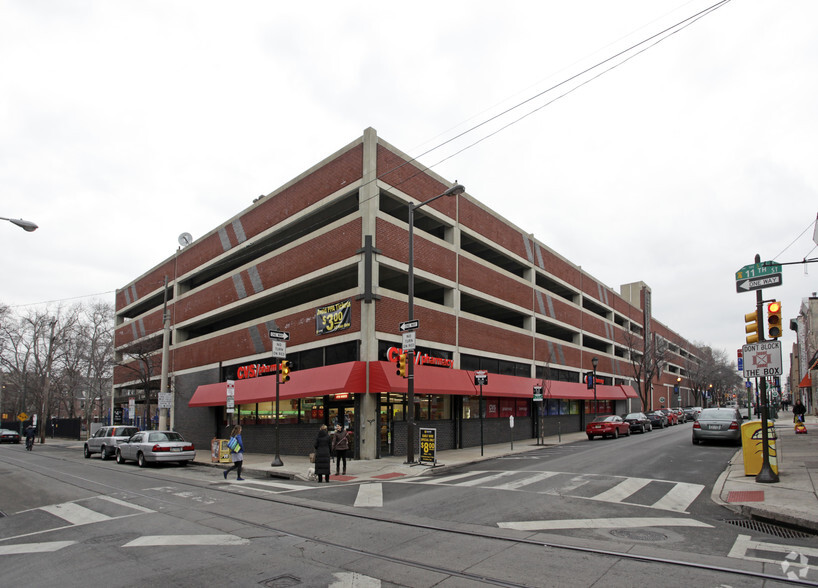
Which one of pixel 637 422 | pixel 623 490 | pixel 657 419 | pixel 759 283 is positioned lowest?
pixel 657 419

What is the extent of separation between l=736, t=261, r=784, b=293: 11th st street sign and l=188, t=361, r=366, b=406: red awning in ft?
43.3

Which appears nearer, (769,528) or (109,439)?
(769,528)

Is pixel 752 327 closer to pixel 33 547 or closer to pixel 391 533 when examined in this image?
pixel 391 533

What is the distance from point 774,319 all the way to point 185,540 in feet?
42.4

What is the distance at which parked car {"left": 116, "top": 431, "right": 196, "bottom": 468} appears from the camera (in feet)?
71.1

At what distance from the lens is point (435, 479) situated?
1527 cm

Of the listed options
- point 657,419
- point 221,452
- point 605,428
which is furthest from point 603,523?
point 657,419

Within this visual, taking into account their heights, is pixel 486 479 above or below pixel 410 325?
below

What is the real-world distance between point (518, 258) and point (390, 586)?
98.0ft

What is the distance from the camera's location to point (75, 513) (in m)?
11.0

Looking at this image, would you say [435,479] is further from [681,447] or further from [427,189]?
[427,189]

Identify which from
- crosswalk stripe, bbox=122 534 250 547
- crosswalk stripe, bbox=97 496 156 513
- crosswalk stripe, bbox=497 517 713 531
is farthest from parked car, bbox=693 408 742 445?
crosswalk stripe, bbox=97 496 156 513

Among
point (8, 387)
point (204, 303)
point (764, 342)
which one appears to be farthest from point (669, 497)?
point (8, 387)

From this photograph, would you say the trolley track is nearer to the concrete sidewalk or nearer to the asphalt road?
the asphalt road
